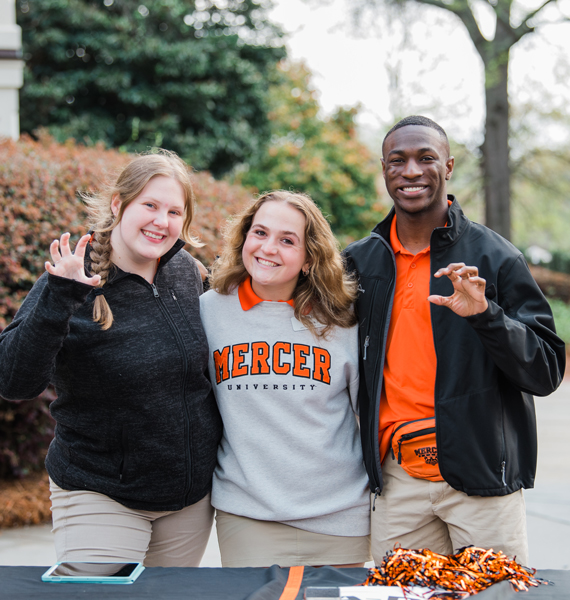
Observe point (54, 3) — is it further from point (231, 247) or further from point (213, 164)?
point (231, 247)

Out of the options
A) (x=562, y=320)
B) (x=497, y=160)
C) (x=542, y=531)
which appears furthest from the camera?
(x=562, y=320)

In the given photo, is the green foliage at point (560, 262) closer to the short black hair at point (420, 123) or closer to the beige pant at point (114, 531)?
the short black hair at point (420, 123)

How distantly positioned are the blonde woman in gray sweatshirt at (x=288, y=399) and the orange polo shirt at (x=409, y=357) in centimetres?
18

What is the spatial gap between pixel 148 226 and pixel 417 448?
1.39 meters

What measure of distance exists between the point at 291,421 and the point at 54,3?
33.0 feet

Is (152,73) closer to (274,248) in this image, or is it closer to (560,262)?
(274,248)

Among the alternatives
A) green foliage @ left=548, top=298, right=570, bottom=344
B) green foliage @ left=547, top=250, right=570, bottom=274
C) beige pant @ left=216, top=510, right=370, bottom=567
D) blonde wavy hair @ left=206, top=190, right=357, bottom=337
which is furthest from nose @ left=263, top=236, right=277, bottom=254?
green foliage @ left=547, top=250, right=570, bottom=274

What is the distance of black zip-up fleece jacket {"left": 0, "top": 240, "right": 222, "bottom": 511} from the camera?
2381 mm

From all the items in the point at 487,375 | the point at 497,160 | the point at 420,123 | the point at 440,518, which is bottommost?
the point at 440,518

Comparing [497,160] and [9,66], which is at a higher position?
[497,160]

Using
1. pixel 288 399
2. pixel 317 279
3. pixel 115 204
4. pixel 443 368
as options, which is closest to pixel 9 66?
pixel 115 204

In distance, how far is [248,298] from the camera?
278 cm

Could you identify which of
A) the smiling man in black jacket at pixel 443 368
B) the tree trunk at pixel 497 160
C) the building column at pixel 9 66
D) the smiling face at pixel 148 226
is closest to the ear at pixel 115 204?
the smiling face at pixel 148 226

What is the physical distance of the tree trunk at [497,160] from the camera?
1407 centimetres
